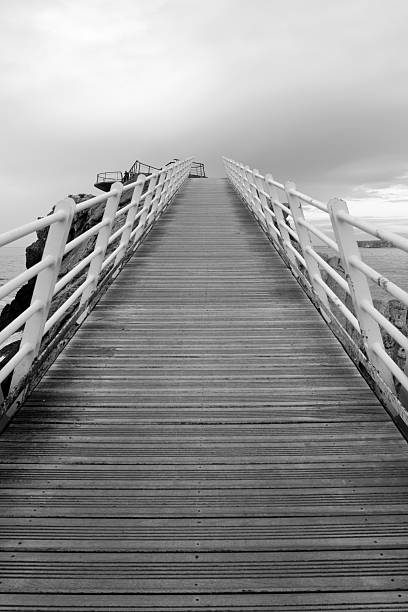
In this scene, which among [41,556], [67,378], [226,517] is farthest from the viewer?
[67,378]

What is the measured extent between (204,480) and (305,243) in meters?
3.65

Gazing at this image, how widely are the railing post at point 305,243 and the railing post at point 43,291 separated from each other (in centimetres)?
277

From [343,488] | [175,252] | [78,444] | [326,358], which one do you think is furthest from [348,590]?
[175,252]

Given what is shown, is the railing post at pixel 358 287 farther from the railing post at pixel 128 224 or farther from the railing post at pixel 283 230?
the railing post at pixel 128 224

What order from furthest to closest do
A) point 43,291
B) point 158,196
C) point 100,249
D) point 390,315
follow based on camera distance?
point 390,315 → point 158,196 → point 100,249 → point 43,291

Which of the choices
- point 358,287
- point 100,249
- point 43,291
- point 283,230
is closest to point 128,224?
point 100,249

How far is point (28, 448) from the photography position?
2748 mm

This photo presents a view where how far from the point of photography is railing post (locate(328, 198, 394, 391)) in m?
3.31

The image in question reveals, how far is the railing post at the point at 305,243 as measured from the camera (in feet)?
17.0

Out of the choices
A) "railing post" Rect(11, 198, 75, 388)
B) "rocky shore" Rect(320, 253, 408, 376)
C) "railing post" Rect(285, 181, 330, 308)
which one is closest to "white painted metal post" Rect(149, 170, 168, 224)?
"rocky shore" Rect(320, 253, 408, 376)

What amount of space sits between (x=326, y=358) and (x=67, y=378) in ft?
7.02

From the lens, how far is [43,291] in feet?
11.1

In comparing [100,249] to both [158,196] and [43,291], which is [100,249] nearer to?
[43,291]

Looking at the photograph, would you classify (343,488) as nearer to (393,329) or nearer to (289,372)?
(393,329)
